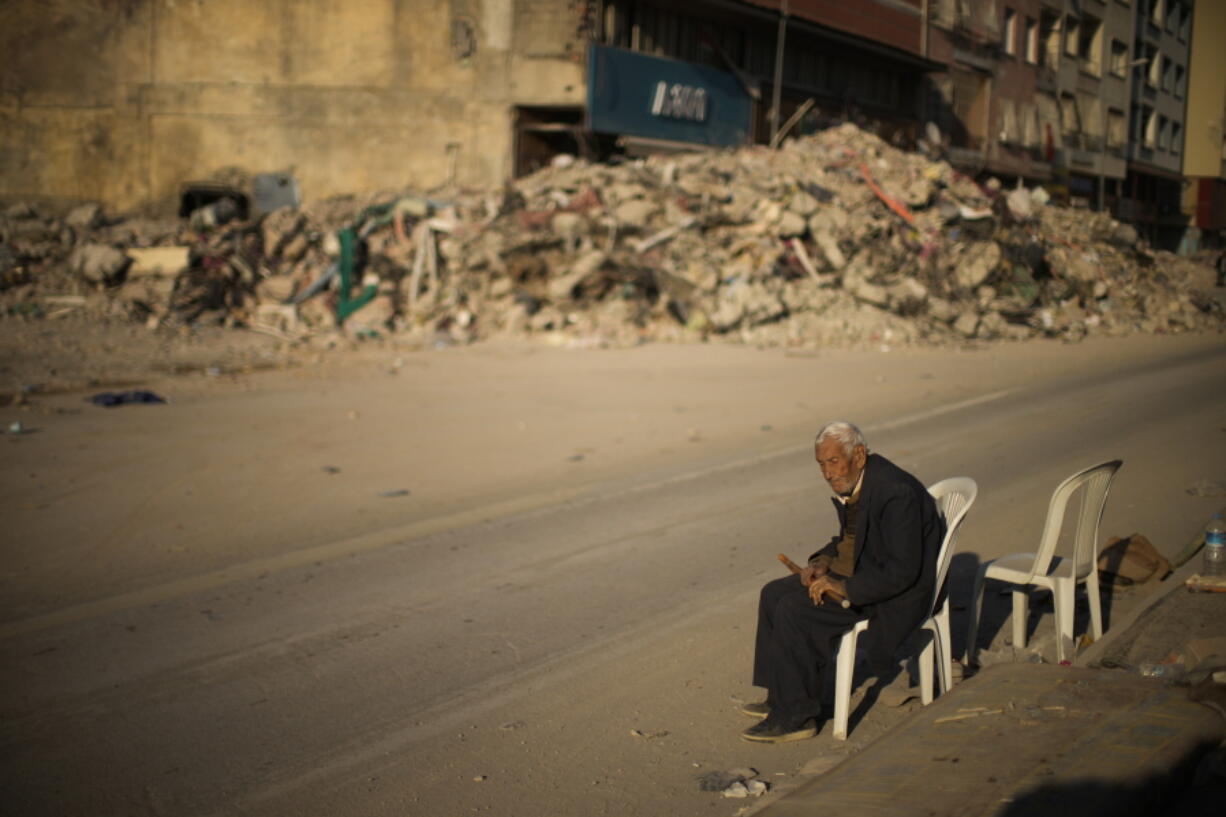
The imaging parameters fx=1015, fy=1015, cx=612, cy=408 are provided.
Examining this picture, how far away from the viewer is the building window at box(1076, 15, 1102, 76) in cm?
4781

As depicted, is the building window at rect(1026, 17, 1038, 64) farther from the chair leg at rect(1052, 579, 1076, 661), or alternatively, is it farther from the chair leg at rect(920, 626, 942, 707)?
the chair leg at rect(920, 626, 942, 707)

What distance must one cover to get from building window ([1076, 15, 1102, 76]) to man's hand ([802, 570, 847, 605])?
5138 cm

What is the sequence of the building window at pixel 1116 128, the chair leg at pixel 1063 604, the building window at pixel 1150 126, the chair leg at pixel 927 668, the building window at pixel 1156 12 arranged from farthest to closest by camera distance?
1. the building window at pixel 1150 126
2. the building window at pixel 1156 12
3. the building window at pixel 1116 128
4. the chair leg at pixel 1063 604
5. the chair leg at pixel 927 668

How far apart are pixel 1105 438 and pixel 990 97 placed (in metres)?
34.0

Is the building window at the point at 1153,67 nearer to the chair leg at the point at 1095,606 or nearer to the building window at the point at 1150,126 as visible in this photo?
the building window at the point at 1150,126

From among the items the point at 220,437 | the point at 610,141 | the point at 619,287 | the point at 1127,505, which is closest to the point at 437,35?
the point at 610,141

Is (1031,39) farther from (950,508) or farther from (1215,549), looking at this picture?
(950,508)

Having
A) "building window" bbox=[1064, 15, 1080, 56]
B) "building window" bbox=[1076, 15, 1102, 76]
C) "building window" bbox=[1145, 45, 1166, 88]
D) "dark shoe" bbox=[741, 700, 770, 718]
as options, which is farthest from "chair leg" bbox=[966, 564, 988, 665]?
"building window" bbox=[1145, 45, 1166, 88]

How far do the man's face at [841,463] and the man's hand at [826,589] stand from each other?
0.37 meters

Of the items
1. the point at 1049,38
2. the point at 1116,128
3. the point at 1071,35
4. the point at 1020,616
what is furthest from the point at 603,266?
the point at 1116,128

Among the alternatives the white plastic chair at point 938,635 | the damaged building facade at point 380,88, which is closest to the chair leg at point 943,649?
the white plastic chair at point 938,635

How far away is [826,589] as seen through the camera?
3.96 m

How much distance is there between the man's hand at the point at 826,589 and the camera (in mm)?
3953

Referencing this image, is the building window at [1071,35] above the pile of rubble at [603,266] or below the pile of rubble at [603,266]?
above
